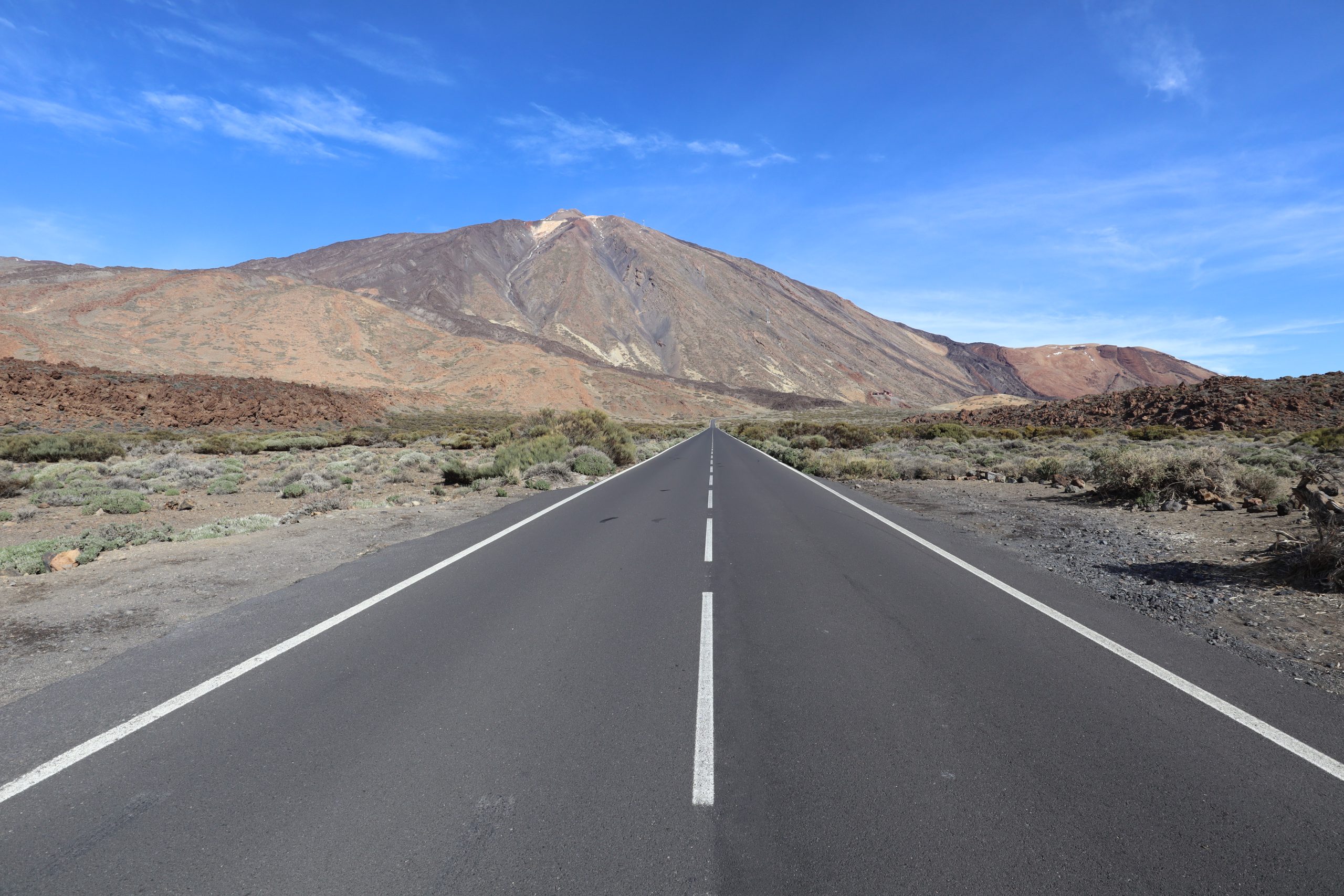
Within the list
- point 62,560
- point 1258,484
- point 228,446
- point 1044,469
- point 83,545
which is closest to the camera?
point 62,560

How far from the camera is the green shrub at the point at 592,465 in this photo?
68.5ft

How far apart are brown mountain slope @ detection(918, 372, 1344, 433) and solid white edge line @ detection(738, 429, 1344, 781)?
37.1 m

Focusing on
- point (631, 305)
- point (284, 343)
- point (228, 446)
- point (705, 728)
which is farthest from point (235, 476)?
point (631, 305)

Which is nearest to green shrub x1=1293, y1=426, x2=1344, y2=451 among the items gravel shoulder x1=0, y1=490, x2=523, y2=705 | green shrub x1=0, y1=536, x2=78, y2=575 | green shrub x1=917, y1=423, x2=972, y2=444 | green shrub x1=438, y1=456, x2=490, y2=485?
green shrub x1=917, y1=423, x2=972, y2=444

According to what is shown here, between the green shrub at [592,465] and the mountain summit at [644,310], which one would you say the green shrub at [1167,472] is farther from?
the mountain summit at [644,310]

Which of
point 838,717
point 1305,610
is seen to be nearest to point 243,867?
point 838,717

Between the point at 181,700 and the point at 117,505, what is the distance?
12.5m

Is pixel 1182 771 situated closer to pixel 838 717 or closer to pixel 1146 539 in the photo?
pixel 838 717

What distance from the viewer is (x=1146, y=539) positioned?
9.45 metres

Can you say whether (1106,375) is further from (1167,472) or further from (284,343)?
(1167,472)

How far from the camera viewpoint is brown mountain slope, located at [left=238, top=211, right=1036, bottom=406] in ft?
448

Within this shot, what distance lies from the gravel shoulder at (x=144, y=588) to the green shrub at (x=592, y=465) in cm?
960

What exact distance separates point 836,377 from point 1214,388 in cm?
10909

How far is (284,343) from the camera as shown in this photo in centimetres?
7519
